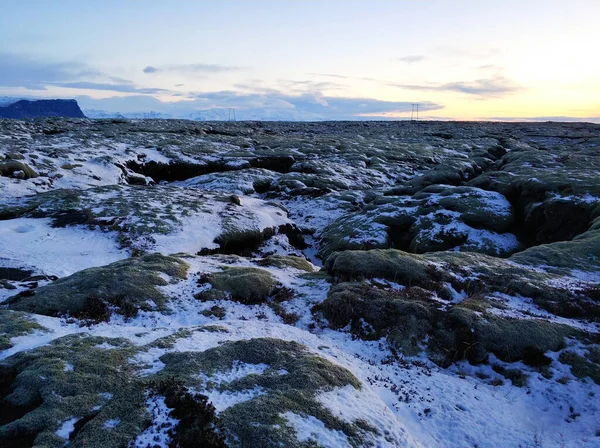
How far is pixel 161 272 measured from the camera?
75.0 ft

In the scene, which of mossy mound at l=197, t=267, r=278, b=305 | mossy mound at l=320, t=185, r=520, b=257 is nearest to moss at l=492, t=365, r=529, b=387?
mossy mound at l=197, t=267, r=278, b=305

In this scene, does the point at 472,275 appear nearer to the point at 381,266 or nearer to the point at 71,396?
the point at 381,266

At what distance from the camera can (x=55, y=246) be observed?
3022 cm

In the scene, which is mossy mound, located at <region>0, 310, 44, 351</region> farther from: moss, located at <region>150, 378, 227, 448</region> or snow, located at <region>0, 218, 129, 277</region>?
snow, located at <region>0, 218, 129, 277</region>

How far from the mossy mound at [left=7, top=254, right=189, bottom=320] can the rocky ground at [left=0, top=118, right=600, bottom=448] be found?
100 millimetres

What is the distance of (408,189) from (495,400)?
139ft

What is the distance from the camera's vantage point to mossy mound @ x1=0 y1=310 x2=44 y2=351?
1434 centimetres

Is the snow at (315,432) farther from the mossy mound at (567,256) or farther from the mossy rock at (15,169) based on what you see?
the mossy rock at (15,169)

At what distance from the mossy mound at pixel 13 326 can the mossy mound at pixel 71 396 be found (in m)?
1.58

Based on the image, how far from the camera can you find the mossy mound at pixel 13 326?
14.3 metres

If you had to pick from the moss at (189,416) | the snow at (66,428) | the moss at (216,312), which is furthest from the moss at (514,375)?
the snow at (66,428)

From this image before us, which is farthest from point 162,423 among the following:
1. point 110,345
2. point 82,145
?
point 82,145

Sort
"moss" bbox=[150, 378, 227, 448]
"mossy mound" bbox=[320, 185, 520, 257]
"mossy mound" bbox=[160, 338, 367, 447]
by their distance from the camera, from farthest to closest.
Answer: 1. "mossy mound" bbox=[320, 185, 520, 257]
2. "mossy mound" bbox=[160, 338, 367, 447]
3. "moss" bbox=[150, 378, 227, 448]

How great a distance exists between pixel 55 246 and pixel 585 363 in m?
35.1
